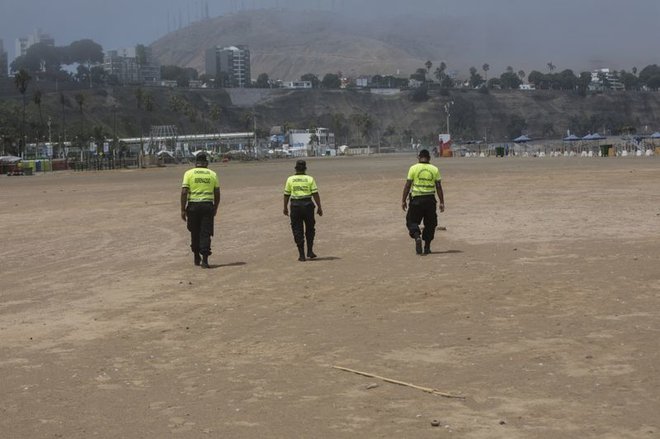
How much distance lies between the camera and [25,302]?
468 inches

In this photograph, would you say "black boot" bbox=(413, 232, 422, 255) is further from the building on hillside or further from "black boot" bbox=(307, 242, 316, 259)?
the building on hillside

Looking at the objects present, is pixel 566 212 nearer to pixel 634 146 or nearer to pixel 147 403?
pixel 147 403

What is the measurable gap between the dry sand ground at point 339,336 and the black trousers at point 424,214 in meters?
0.44

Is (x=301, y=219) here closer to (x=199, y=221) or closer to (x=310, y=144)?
(x=199, y=221)

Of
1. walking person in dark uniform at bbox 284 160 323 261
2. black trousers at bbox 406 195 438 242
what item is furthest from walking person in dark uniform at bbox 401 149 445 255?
walking person in dark uniform at bbox 284 160 323 261

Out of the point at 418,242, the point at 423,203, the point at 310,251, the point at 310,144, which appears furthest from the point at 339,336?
the point at 310,144

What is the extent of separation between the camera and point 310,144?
584 ft

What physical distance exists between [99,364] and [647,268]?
7408 mm

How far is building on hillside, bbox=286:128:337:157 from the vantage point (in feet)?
539

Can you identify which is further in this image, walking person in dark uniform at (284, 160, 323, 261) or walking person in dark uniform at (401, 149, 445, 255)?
walking person in dark uniform at (401, 149, 445, 255)

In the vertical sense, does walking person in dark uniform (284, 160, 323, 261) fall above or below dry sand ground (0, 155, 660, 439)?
above

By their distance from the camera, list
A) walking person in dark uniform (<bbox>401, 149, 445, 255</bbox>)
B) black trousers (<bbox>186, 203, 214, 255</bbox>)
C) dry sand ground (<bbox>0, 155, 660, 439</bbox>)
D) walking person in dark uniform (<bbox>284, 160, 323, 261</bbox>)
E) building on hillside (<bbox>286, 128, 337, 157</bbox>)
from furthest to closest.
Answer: building on hillside (<bbox>286, 128, 337, 157</bbox>), walking person in dark uniform (<bbox>401, 149, 445, 255</bbox>), walking person in dark uniform (<bbox>284, 160, 323, 261</bbox>), black trousers (<bbox>186, 203, 214, 255</bbox>), dry sand ground (<bbox>0, 155, 660, 439</bbox>)

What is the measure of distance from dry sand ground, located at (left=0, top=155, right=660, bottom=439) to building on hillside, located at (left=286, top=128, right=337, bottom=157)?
145 metres

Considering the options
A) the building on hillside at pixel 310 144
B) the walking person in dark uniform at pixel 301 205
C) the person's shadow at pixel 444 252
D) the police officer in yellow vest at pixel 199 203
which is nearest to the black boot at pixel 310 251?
the walking person in dark uniform at pixel 301 205
